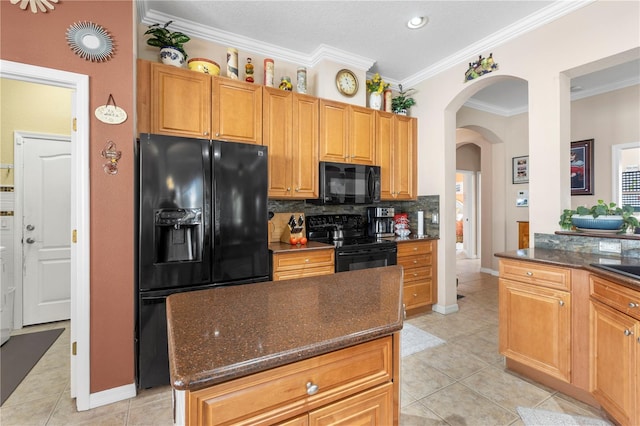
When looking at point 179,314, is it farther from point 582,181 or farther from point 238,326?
point 582,181

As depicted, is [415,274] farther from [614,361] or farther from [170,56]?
[170,56]

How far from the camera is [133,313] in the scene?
80.8 inches

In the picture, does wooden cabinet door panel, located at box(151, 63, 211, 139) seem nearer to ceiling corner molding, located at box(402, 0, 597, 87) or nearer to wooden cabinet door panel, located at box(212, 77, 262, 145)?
wooden cabinet door panel, located at box(212, 77, 262, 145)

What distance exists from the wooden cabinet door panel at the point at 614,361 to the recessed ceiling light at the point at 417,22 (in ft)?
8.39

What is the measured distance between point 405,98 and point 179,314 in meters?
3.77

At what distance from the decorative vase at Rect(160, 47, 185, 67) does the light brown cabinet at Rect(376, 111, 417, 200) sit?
2141mm

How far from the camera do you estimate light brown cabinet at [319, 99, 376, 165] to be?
127 inches

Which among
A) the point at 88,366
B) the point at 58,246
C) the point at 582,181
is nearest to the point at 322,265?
the point at 88,366

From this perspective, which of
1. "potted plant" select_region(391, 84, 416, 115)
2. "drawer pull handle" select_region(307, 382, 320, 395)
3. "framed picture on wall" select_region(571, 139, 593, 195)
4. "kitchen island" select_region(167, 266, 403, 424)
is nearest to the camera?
"kitchen island" select_region(167, 266, 403, 424)

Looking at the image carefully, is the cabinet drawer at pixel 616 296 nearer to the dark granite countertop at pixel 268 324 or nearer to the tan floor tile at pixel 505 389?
the tan floor tile at pixel 505 389

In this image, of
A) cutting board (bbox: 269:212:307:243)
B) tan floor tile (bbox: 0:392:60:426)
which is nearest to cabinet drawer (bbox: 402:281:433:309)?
cutting board (bbox: 269:212:307:243)

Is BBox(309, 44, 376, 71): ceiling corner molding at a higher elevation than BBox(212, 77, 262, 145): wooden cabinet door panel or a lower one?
higher

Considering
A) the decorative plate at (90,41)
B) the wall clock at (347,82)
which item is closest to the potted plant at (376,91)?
the wall clock at (347,82)

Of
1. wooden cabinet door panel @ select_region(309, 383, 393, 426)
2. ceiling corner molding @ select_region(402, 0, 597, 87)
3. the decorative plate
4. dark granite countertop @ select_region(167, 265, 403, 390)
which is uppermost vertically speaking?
ceiling corner molding @ select_region(402, 0, 597, 87)
